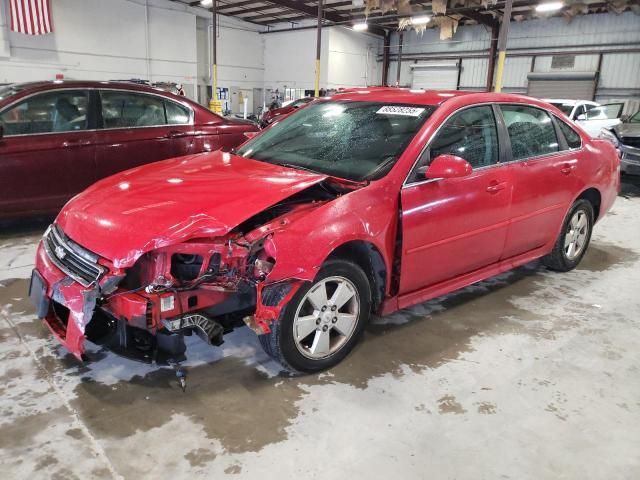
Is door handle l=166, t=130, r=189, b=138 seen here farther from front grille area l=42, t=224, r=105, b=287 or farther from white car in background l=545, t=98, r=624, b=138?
white car in background l=545, t=98, r=624, b=138

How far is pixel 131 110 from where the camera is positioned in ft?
16.3

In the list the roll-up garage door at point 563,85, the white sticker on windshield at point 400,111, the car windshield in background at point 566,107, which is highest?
the roll-up garage door at point 563,85

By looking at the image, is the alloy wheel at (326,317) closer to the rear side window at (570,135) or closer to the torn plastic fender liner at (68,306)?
the torn plastic fender liner at (68,306)

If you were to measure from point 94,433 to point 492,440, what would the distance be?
1.69 meters

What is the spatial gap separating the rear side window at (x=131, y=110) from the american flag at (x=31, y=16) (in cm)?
1289

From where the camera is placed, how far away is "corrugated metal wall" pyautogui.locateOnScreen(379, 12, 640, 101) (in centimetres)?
1509

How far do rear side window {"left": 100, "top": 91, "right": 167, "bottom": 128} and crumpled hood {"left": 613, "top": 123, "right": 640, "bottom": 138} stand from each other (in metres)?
7.60

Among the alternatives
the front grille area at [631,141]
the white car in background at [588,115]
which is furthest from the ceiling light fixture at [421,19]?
the front grille area at [631,141]

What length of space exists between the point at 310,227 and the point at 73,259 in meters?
1.14

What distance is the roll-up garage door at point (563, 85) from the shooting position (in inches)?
627

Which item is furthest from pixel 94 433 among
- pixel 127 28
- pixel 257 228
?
pixel 127 28

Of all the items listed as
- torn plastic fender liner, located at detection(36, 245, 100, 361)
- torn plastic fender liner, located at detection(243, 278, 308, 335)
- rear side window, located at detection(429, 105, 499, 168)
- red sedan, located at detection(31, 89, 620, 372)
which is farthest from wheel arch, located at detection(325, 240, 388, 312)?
torn plastic fender liner, located at detection(36, 245, 100, 361)

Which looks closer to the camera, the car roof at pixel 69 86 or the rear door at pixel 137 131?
the car roof at pixel 69 86

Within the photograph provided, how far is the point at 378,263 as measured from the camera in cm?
265
